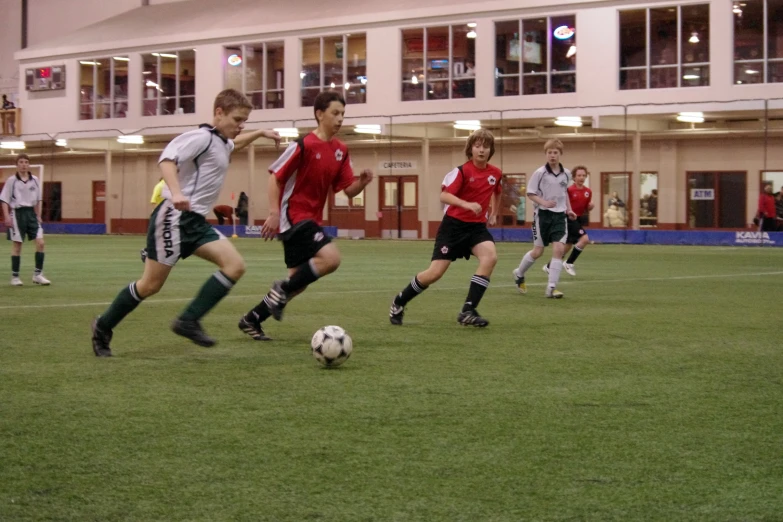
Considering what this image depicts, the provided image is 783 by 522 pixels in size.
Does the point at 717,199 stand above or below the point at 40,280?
A: above

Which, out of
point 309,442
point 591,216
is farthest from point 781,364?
point 591,216

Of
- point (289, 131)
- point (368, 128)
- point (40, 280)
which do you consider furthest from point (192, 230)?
point (289, 131)

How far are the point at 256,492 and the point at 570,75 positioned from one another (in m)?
36.3

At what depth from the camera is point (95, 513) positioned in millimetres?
3904

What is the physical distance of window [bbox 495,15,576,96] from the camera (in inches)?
1538

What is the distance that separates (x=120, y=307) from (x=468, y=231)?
3.71m

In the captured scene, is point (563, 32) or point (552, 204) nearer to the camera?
point (552, 204)

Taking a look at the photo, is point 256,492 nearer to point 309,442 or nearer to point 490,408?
point 309,442

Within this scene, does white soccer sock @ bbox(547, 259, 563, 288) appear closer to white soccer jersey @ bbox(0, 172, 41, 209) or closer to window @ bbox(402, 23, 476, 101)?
white soccer jersey @ bbox(0, 172, 41, 209)

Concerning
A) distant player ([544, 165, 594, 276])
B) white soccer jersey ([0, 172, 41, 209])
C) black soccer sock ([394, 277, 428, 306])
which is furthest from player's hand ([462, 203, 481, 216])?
white soccer jersey ([0, 172, 41, 209])

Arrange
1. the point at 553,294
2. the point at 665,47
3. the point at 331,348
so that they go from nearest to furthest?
1. the point at 331,348
2. the point at 553,294
3. the point at 665,47

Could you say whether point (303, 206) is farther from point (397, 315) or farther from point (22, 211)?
point (22, 211)

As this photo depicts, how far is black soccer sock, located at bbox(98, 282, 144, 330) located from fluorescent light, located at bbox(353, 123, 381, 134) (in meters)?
34.0

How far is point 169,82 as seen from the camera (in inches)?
1930
